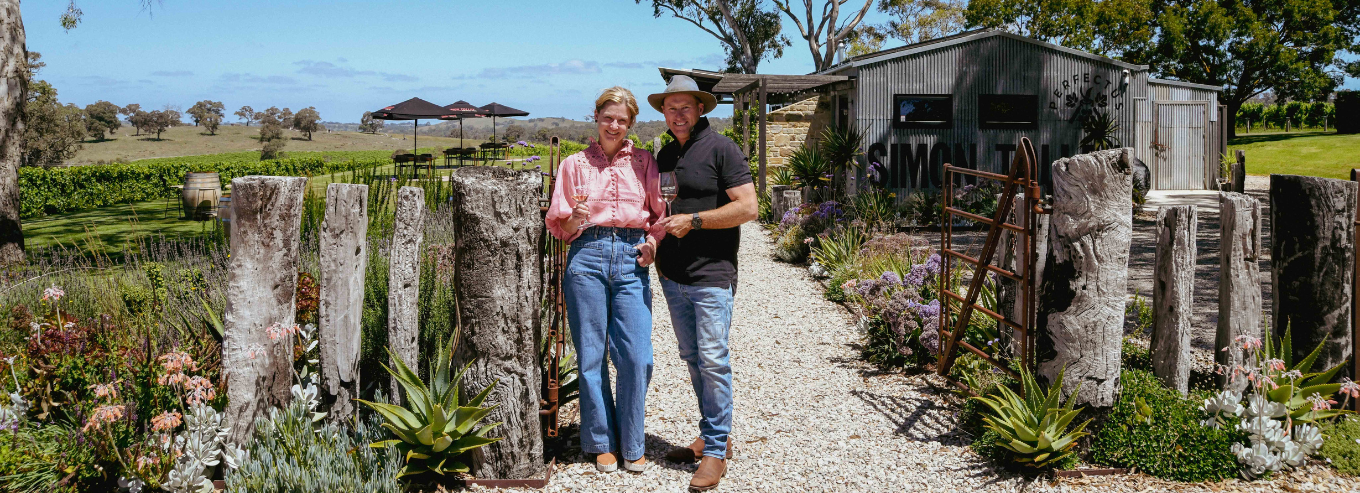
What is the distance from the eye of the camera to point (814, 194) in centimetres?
1339

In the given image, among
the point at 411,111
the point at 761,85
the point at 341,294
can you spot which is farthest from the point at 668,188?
the point at 411,111

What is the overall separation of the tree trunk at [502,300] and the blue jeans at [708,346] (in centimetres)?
59

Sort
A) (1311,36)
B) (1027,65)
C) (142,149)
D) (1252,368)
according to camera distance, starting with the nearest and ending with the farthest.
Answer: (1252,368), (1027,65), (1311,36), (142,149)

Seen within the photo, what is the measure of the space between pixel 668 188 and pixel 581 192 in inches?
14.9

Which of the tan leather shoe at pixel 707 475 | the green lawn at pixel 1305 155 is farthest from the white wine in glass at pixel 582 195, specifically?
the green lawn at pixel 1305 155

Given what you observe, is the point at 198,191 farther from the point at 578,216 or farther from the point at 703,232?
the point at 703,232

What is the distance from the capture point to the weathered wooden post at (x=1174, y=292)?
4.07 m

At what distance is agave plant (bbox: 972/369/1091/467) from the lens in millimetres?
3674

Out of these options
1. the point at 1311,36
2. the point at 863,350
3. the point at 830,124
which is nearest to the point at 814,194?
the point at 830,124

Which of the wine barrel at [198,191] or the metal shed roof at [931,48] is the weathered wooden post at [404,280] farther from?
the wine barrel at [198,191]

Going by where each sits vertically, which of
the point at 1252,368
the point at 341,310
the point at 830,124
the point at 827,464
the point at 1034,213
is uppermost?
the point at 830,124

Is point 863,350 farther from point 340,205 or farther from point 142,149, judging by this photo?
point 142,149

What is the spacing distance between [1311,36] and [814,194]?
100.0 ft

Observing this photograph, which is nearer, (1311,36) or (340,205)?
(340,205)
